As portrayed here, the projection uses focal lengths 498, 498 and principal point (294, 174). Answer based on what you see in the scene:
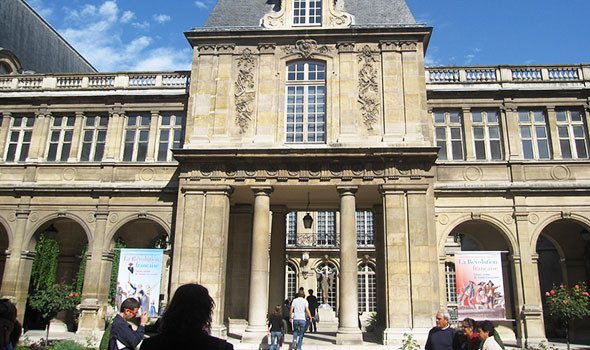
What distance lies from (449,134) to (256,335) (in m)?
10.3

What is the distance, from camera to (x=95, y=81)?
813 inches

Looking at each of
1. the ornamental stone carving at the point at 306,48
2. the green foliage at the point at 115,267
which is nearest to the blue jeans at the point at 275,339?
the green foliage at the point at 115,267

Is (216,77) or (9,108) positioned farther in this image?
(9,108)

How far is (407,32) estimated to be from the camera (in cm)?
1778

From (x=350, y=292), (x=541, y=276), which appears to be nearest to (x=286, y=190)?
(x=350, y=292)

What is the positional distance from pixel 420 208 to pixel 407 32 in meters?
6.44

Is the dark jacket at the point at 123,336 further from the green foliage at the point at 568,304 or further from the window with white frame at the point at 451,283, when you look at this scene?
the window with white frame at the point at 451,283

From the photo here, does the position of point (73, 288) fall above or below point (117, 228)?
below

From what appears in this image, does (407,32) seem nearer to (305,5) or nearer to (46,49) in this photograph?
(305,5)

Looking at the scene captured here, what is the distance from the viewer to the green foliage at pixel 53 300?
17531 millimetres

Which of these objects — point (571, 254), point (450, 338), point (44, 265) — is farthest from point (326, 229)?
point (450, 338)

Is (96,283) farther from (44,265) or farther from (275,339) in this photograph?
(275,339)

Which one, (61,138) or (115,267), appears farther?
(115,267)

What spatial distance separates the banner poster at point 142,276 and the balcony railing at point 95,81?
7.45 m
